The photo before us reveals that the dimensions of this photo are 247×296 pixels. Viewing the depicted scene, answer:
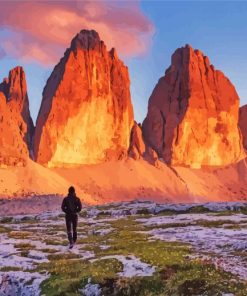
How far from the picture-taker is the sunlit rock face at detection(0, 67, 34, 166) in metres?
171

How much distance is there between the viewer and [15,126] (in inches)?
7151

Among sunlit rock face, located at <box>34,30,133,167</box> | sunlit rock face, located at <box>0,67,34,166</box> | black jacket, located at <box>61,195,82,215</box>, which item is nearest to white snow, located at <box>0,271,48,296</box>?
black jacket, located at <box>61,195,82,215</box>

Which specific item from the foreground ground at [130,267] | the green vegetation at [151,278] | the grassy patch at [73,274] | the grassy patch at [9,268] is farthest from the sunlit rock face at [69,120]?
the green vegetation at [151,278]

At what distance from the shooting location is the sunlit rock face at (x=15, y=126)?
171 metres

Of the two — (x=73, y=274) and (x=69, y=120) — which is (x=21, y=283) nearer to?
(x=73, y=274)

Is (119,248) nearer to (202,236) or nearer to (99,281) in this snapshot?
(202,236)

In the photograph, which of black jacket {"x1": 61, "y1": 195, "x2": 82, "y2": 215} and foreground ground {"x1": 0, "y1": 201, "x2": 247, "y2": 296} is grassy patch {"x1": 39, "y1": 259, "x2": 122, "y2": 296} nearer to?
foreground ground {"x1": 0, "y1": 201, "x2": 247, "y2": 296}

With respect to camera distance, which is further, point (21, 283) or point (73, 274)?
point (21, 283)

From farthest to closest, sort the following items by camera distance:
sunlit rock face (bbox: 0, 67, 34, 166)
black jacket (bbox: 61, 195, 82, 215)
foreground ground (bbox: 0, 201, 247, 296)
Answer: sunlit rock face (bbox: 0, 67, 34, 166), black jacket (bbox: 61, 195, 82, 215), foreground ground (bbox: 0, 201, 247, 296)

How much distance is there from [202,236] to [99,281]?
17.9 m

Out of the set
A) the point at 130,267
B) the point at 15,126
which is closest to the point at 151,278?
the point at 130,267

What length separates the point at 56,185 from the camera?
170 metres

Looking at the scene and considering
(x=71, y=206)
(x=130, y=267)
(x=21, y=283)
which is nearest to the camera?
(x=21, y=283)

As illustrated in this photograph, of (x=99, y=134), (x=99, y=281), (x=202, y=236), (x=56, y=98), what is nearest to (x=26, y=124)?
(x=56, y=98)
